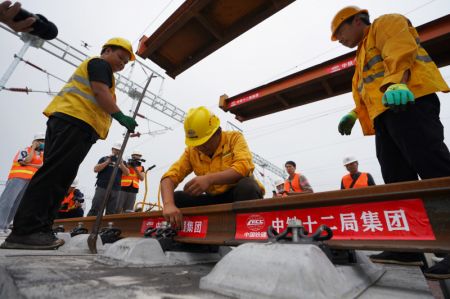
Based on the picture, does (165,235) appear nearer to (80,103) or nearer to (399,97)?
(80,103)

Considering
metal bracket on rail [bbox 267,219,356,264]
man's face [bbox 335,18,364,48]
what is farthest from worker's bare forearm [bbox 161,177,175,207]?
man's face [bbox 335,18,364,48]

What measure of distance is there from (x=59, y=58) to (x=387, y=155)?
15.1 metres

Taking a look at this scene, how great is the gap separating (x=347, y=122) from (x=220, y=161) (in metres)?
1.32

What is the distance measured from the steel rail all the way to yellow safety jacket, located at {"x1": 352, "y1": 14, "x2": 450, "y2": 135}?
866 millimetres

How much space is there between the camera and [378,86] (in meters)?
1.74

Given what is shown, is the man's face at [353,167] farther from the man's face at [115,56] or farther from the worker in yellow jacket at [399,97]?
the man's face at [115,56]

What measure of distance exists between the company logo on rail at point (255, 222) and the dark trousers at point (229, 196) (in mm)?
346

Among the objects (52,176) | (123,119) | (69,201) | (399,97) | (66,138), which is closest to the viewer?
(399,97)

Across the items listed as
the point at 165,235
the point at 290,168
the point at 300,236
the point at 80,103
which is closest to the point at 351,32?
the point at 300,236

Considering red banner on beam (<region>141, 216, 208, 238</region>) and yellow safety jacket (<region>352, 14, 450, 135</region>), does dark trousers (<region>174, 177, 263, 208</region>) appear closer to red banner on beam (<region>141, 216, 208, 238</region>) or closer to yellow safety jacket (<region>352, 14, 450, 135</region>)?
red banner on beam (<region>141, 216, 208, 238</region>)

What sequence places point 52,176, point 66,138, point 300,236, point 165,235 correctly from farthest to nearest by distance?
point 66,138, point 52,176, point 165,235, point 300,236

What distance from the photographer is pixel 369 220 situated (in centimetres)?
108

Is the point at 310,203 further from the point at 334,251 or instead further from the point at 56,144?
the point at 56,144

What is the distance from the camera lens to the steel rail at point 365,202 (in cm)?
91
